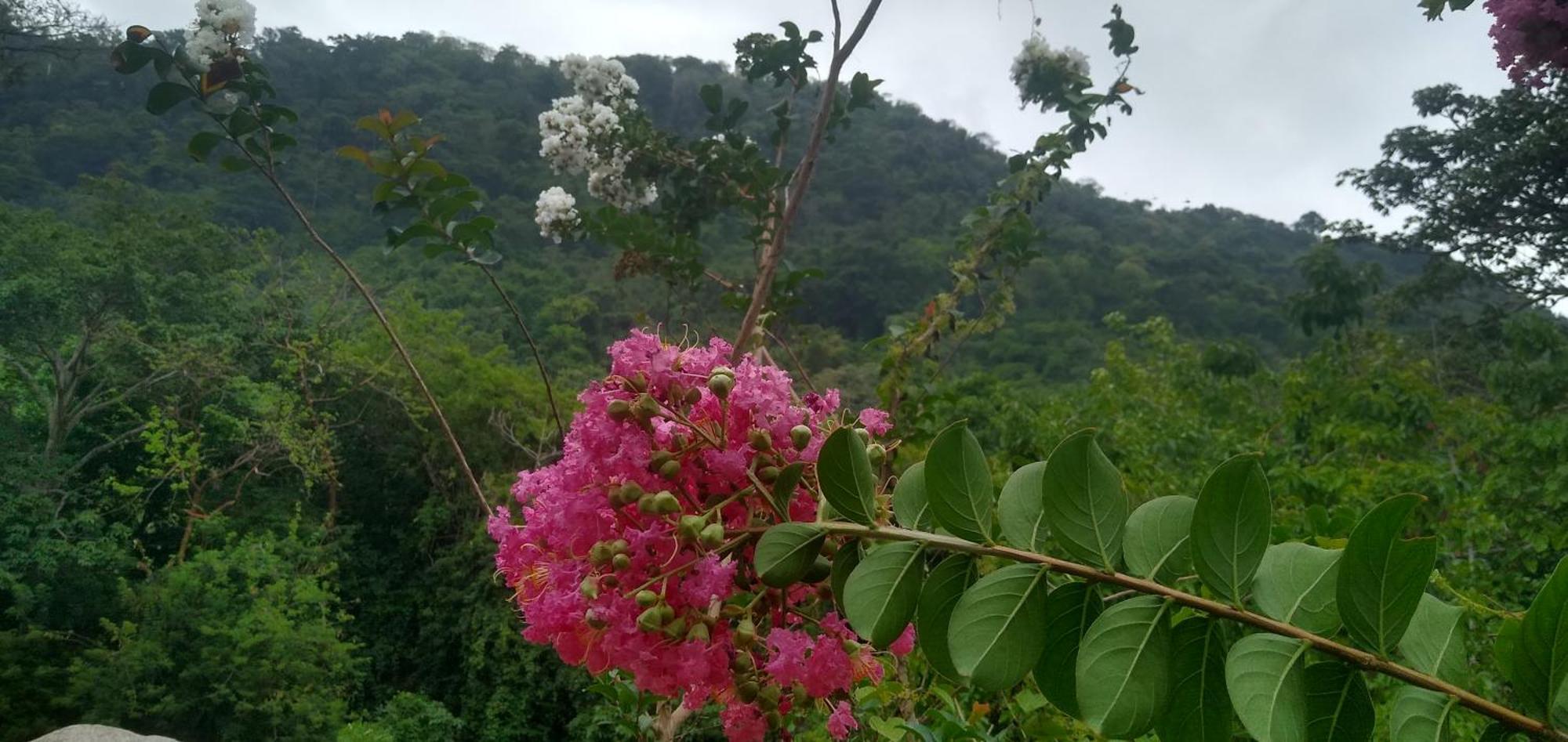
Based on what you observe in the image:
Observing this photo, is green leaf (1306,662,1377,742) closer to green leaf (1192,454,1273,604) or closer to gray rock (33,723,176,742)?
green leaf (1192,454,1273,604)

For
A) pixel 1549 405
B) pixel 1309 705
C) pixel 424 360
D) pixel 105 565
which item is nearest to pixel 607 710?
pixel 1309 705

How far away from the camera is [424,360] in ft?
31.7

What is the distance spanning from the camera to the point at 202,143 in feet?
4.38

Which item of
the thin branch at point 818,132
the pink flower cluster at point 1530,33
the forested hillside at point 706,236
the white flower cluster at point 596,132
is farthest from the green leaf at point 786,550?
the forested hillside at point 706,236

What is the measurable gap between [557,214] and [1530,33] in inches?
63.0

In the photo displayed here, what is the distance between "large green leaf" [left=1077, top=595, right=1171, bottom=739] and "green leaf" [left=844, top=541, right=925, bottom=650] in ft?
0.30

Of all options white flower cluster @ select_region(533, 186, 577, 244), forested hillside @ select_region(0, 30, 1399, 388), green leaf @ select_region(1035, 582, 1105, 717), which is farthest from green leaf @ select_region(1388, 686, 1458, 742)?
forested hillside @ select_region(0, 30, 1399, 388)

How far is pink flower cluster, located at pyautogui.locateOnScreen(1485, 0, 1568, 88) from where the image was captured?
3.25ft

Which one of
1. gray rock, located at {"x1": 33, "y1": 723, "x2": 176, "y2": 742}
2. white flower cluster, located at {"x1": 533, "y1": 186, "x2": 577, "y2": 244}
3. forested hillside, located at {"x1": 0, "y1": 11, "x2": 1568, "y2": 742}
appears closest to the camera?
white flower cluster, located at {"x1": 533, "y1": 186, "x2": 577, "y2": 244}

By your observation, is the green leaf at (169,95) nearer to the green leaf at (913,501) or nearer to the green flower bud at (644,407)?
the green flower bud at (644,407)

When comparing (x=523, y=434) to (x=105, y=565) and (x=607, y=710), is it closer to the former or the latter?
(x=105, y=565)

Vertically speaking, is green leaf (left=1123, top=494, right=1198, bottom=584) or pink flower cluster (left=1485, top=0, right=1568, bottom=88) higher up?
pink flower cluster (left=1485, top=0, right=1568, bottom=88)

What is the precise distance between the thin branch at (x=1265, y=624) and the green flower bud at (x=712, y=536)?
94mm

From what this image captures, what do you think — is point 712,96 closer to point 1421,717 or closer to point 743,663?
point 743,663
